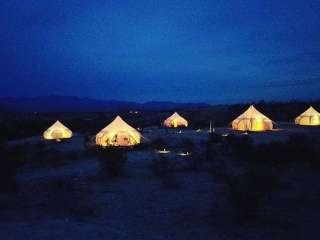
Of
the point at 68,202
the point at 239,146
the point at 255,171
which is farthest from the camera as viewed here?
the point at 239,146

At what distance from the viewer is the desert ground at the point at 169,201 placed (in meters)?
7.86

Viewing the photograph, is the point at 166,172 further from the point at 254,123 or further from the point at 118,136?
the point at 254,123

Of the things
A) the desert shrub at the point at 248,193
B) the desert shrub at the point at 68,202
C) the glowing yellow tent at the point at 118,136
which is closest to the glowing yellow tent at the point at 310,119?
the glowing yellow tent at the point at 118,136

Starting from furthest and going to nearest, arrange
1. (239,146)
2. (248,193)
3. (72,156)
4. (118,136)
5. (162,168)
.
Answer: (118,136) → (72,156) → (239,146) → (162,168) → (248,193)

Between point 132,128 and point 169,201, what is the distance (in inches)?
541

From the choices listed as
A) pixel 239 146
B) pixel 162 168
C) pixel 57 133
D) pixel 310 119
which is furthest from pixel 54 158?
pixel 310 119

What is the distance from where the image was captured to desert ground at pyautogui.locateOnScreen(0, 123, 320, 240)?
25.8 ft

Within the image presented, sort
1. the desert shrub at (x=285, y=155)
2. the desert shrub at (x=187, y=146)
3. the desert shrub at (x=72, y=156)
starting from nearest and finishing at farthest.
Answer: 1. the desert shrub at (x=285, y=155)
2. the desert shrub at (x=72, y=156)
3. the desert shrub at (x=187, y=146)

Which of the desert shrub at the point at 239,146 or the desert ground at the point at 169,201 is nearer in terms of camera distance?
A: the desert ground at the point at 169,201

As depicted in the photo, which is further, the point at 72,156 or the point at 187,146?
the point at 187,146

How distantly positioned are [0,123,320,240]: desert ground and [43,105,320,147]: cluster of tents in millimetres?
6801

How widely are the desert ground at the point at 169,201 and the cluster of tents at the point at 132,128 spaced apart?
6.80 meters

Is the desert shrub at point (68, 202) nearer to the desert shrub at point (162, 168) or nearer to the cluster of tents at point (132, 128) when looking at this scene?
the desert shrub at point (162, 168)

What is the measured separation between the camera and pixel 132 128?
2370 cm
